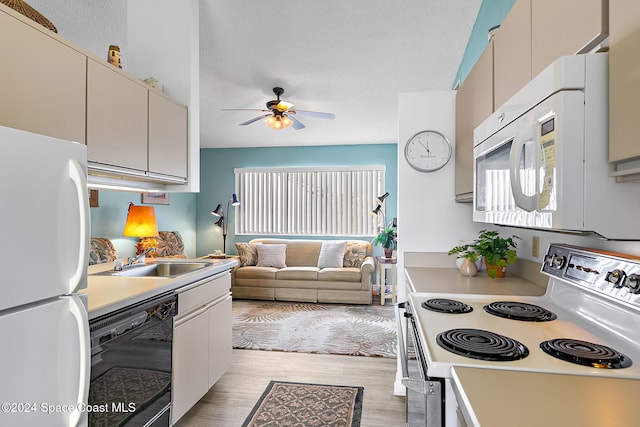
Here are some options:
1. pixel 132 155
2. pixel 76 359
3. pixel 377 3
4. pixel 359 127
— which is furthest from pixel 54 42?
pixel 359 127

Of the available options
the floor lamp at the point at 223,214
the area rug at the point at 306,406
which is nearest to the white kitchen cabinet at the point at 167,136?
the area rug at the point at 306,406

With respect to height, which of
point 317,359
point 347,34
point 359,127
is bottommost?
point 317,359

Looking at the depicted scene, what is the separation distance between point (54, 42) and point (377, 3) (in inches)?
88.2

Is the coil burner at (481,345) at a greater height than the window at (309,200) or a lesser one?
lesser

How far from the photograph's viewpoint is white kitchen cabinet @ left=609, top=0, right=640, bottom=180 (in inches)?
28.3

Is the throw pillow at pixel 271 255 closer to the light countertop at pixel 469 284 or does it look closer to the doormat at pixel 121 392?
the light countertop at pixel 469 284

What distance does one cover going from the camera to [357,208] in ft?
19.6

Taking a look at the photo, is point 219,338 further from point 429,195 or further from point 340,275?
point 340,275

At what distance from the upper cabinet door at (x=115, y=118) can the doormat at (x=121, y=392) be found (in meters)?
1.06

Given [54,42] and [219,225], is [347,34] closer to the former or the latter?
[54,42]

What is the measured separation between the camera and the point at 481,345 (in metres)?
0.99

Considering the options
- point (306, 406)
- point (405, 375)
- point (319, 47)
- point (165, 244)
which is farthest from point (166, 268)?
point (165, 244)

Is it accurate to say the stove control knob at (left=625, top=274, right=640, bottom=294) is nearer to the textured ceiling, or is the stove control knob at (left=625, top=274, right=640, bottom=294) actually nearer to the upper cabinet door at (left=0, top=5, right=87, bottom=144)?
the upper cabinet door at (left=0, top=5, right=87, bottom=144)

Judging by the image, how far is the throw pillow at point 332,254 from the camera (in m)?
5.40
